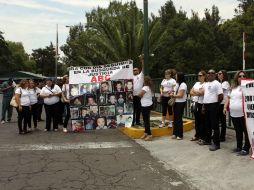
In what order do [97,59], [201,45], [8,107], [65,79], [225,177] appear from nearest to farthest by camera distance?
[225,177], [65,79], [8,107], [97,59], [201,45]

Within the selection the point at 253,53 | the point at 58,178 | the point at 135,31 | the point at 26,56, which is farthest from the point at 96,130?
the point at 26,56

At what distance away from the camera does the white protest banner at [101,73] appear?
1305cm

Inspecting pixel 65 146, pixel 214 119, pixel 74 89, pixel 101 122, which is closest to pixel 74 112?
pixel 74 89

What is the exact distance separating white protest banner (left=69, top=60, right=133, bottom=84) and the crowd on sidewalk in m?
0.39

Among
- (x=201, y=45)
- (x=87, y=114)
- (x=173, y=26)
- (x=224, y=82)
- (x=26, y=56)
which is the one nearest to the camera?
(x=224, y=82)

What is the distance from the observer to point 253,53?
47.1 m

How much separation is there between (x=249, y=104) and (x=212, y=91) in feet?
6.33

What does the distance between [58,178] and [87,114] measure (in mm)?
5481

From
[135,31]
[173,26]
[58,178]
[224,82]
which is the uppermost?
A: [173,26]

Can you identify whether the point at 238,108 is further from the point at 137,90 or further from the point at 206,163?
the point at 137,90

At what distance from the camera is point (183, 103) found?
1110 cm

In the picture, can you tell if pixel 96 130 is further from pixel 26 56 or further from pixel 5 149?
pixel 26 56

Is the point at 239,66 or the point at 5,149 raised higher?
the point at 239,66

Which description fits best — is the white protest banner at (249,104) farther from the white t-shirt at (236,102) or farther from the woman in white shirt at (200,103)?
the woman in white shirt at (200,103)
